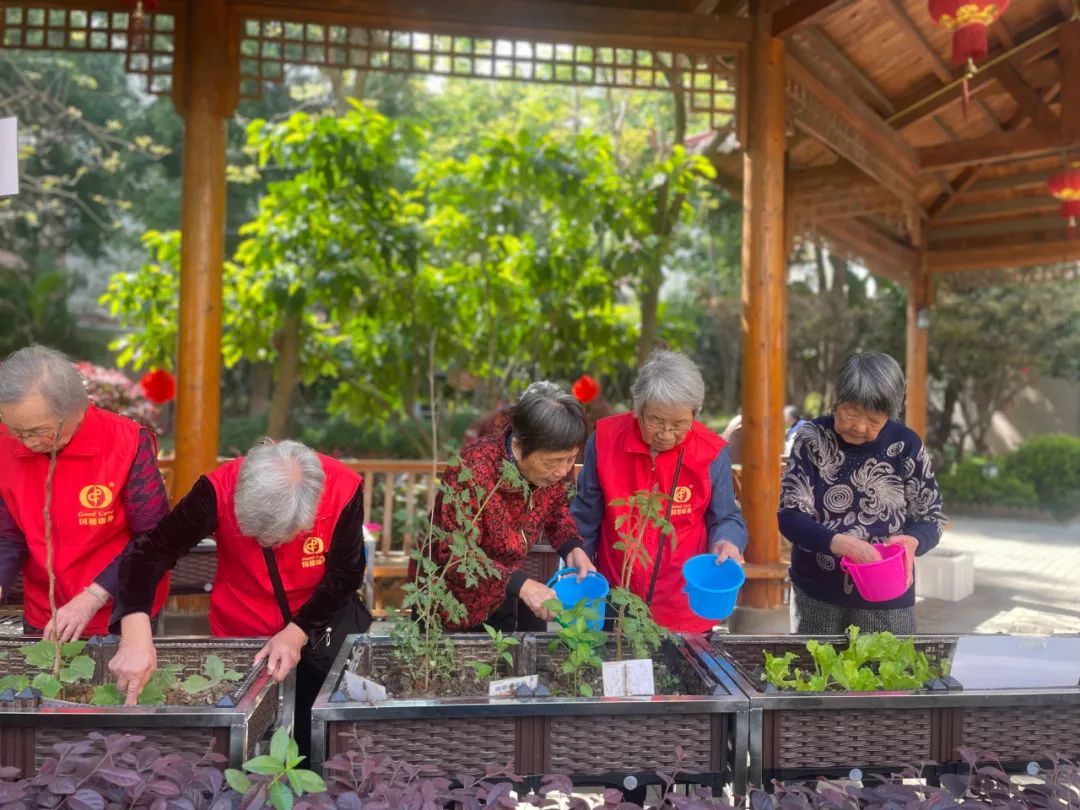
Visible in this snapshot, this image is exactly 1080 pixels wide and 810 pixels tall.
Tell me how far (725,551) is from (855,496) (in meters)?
0.45

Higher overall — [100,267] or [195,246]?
[100,267]

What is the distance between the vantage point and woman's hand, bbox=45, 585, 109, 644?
1958mm

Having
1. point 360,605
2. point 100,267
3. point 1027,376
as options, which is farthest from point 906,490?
point 100,267

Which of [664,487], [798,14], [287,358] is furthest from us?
[287,358]

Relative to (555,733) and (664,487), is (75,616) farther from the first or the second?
(664,487)

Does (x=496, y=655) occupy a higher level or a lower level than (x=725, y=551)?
lower

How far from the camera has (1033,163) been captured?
8.16 metres

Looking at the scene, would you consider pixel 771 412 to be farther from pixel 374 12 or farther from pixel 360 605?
pixel 360 605

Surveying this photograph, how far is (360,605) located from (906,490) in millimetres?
1323

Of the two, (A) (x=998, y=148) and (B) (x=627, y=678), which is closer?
(B) (x=627, y=678)

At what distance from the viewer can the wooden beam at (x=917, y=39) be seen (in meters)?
5.49

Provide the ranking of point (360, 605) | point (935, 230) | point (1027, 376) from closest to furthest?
point (360, 605) < point (935, 230) < point (1027, 376)

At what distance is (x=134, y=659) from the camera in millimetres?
1763

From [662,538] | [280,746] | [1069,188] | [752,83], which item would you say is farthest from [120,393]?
[280,746]
